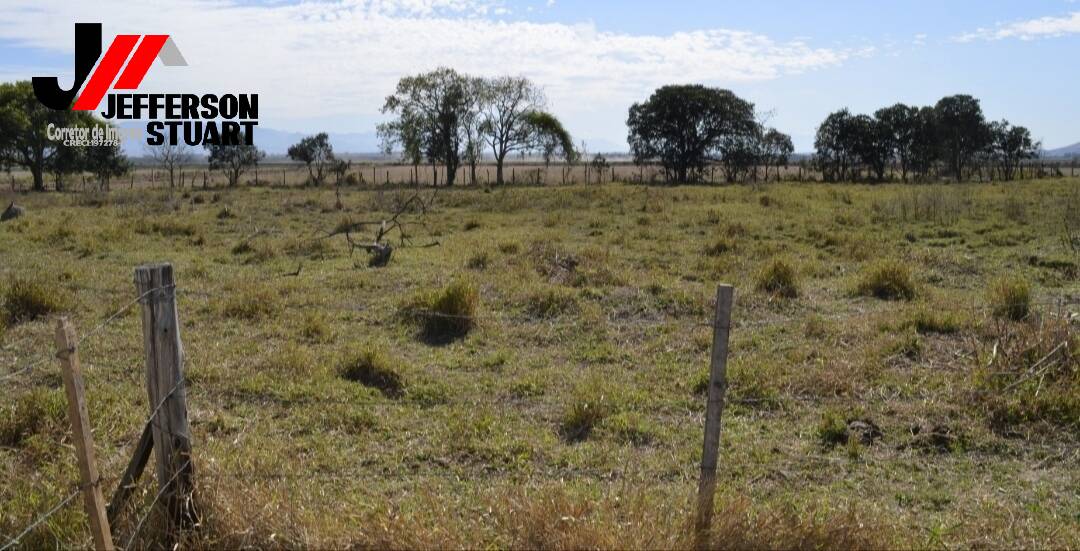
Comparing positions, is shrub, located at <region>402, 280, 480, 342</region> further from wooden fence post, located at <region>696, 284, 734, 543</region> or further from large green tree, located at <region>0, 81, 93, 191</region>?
large green tree, located at <region>0, 81, 93, 191</region>

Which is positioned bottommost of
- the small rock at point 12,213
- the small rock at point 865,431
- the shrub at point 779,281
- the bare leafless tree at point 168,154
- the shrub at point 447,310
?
the small rock at point 865,431

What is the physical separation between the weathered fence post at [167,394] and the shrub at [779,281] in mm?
8495

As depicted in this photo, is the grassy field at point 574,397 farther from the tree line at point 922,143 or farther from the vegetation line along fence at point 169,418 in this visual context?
the tree line at point 922,143

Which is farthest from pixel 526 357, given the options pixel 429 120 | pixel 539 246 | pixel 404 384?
pixel 429 120

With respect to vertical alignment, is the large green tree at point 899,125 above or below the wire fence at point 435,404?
above

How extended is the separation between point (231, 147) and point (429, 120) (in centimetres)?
1131

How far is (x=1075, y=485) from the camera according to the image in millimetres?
5289

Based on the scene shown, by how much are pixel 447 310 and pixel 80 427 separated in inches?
257

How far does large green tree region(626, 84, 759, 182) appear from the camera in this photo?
1861 inches

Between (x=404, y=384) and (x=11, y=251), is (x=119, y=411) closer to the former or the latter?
(x=404, y=384)

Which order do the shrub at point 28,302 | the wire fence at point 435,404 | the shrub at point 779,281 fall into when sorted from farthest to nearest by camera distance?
the shrub at point 779,281 < the shrub at point 28,302 < the wire fence at point 435,404

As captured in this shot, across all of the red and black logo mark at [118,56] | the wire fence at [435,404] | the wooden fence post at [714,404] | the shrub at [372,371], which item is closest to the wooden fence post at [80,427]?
the wire fence at [435,404]

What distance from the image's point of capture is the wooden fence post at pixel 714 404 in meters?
3.71

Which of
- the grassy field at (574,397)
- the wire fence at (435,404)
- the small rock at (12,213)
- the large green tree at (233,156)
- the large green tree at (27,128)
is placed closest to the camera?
the wire fence at (435,404)
